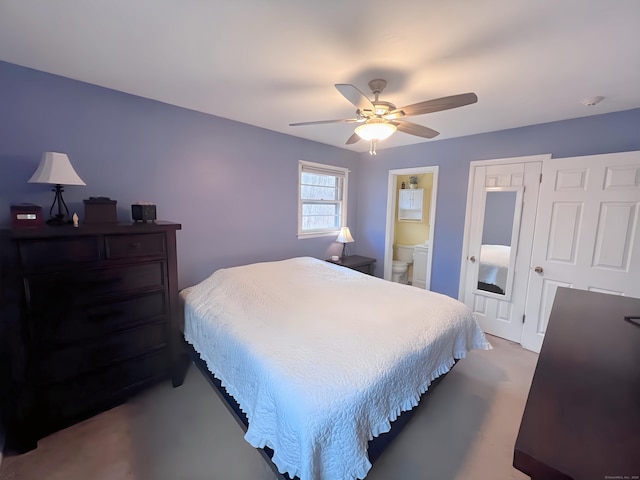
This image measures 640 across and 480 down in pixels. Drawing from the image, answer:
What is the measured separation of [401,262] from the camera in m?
5.18

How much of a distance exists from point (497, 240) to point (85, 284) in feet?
12.9

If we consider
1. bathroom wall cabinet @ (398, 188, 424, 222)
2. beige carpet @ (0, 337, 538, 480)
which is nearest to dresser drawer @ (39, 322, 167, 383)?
beige carpet @ (0, 337, 538, 480)

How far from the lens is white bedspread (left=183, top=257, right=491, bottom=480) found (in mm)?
1124

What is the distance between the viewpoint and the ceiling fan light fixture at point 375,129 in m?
1.78

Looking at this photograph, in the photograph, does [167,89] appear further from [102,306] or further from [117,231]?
[102,306]

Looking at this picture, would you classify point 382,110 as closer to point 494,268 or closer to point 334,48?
Answer: point 334,48

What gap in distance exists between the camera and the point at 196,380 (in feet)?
7.56

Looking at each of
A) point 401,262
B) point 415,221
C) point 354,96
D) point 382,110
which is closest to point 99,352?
point 354,96

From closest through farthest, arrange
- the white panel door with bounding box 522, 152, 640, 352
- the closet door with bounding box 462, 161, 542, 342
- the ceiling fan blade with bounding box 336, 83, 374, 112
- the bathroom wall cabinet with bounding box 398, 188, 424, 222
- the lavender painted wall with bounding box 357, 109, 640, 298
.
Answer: the ceiling fan blade with bounding box 336, 83, 374, 112 < the white panel door with bounding box 522, 152, 640, 352 < the lavender painted wall with bounding box 357, 109, 640, 298 < the closet door with bounding box 462, 161, 542, 342 < the bathroom wall cabinet with bounding box 398, 188, 424, 222

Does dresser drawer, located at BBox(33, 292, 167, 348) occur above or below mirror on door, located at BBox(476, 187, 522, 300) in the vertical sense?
below

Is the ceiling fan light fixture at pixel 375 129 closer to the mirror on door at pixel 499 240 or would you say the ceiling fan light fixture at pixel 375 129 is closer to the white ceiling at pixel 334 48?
the white ceiling at pixel 334 48

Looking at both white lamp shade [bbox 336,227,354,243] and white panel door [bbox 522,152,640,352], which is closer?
white panel door [bbox 522,152,640,352]

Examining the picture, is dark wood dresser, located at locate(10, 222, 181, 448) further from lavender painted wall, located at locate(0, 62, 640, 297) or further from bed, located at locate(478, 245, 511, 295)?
bed, located at locate(478, 245, 511, 295)

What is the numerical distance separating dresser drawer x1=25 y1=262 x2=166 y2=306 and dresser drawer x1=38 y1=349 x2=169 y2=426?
0.53 metres
